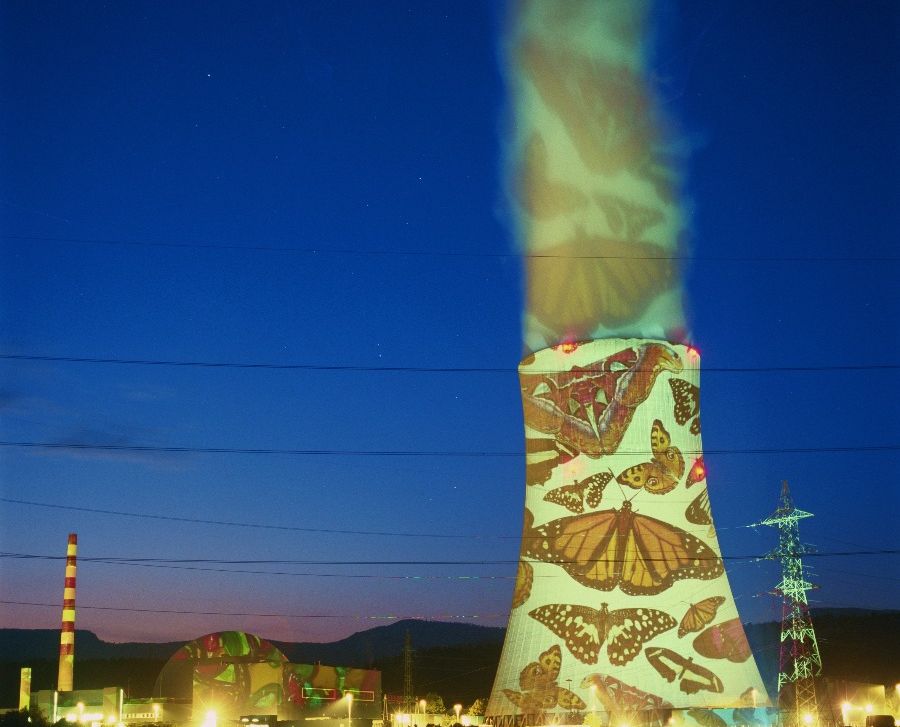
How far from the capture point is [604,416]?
17.4m

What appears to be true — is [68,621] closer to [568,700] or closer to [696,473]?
[568,700]

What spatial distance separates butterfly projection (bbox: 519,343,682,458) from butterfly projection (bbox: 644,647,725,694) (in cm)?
294

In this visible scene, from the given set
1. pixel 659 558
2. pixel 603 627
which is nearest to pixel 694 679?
pixel 603 627

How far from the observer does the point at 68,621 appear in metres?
22.8

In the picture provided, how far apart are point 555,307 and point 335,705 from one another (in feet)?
33.0

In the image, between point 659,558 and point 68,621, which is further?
point 68,621

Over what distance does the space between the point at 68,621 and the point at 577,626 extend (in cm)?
1076

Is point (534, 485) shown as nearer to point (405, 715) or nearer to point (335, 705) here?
point (335, 705)

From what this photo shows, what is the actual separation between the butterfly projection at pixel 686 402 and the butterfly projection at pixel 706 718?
155 inches

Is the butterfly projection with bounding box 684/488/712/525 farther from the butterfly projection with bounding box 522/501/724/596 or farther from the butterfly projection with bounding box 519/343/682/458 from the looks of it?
the butterfly projection with bounding box 519/343/682/458

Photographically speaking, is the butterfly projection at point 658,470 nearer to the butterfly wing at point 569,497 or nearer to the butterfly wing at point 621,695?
the butterfly wing at point 569,497

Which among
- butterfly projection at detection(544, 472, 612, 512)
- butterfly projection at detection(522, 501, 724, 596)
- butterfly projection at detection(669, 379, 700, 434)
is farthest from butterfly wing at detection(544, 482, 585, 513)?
butterfly projection at detection(669, 379, 700, 434)

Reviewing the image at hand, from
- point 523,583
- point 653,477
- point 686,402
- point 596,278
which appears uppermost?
point 596,278

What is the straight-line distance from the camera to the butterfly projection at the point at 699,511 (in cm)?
1731
